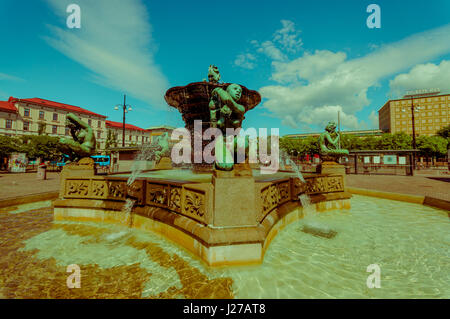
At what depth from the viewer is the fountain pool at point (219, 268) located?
2301 millimetres

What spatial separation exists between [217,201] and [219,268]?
0.99 meters

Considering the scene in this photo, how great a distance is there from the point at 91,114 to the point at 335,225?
74.6 metres

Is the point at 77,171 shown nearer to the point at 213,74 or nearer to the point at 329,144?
the point at 213,74

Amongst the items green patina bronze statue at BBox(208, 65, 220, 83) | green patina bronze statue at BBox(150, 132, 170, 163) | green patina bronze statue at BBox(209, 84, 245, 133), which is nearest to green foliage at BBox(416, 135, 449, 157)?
green patina bronze statue at BBox(208, 65, 220, 83)

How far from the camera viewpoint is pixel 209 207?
9.89 feet

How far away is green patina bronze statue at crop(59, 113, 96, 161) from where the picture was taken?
213 inches

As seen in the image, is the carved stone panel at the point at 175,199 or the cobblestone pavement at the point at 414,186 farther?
the cobblestone pavement at the point at 414,186

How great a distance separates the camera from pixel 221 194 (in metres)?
2.96

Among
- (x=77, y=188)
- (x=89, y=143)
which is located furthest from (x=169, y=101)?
(x=77, y=188)

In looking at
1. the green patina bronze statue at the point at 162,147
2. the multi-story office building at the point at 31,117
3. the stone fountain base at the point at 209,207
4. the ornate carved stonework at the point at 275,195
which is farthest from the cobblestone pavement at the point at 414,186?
the multi-story office building at the point at 31,117

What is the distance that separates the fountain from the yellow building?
108 meters

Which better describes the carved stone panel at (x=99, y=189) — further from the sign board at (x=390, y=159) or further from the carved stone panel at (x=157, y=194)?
the sign board at (x=390, y=159)

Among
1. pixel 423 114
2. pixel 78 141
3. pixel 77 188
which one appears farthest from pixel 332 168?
pixel 423 114
